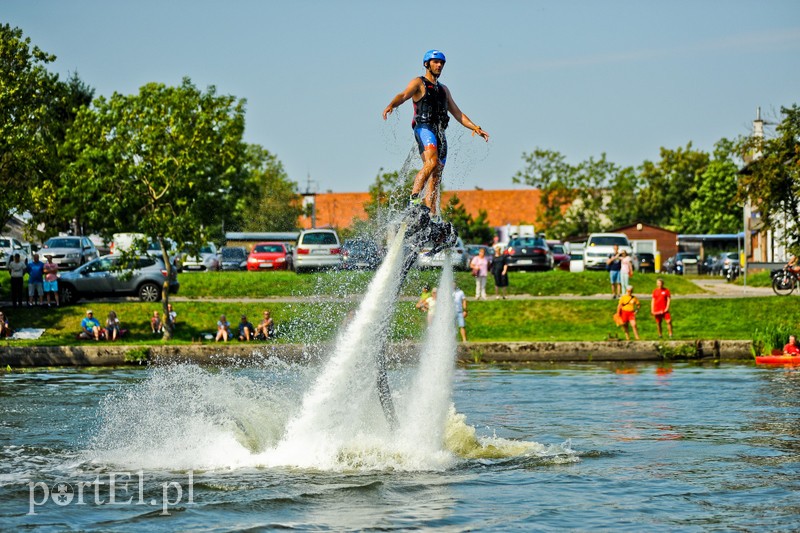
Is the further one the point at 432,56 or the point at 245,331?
the point at 245,331

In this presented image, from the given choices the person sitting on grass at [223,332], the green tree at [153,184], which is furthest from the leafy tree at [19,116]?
the person sitting on grass at [223,332]

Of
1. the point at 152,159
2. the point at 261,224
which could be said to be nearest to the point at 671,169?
the point at 261,224

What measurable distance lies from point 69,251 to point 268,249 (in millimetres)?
8847

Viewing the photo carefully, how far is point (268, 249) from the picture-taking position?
54375 millimetres

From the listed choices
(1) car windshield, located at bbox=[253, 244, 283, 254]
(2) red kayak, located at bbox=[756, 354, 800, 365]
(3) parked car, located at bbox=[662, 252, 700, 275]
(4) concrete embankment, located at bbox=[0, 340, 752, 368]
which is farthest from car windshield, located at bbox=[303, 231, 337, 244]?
(3) parked car, located at bbox=[662, 252, 700, 275]

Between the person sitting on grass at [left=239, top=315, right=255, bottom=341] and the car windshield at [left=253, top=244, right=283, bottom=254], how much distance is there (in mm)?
22761

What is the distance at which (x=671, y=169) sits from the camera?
10750 centimetres

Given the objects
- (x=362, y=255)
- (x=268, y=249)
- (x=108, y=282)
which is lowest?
(x=108, y=282)

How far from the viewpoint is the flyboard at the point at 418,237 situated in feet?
43.6

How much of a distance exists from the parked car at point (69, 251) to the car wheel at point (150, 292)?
14563 millimetres

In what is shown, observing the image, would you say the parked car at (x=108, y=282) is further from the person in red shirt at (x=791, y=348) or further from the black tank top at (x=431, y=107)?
the black tank top at (x=431, y=107)

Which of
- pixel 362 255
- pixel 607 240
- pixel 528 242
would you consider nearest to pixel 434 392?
pixel 362 255

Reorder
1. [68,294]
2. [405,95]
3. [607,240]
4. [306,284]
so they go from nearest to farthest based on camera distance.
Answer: [405,95], [68,294], [306,284], [607,240]

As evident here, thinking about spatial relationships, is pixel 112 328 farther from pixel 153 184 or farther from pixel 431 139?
pixel 431 139
